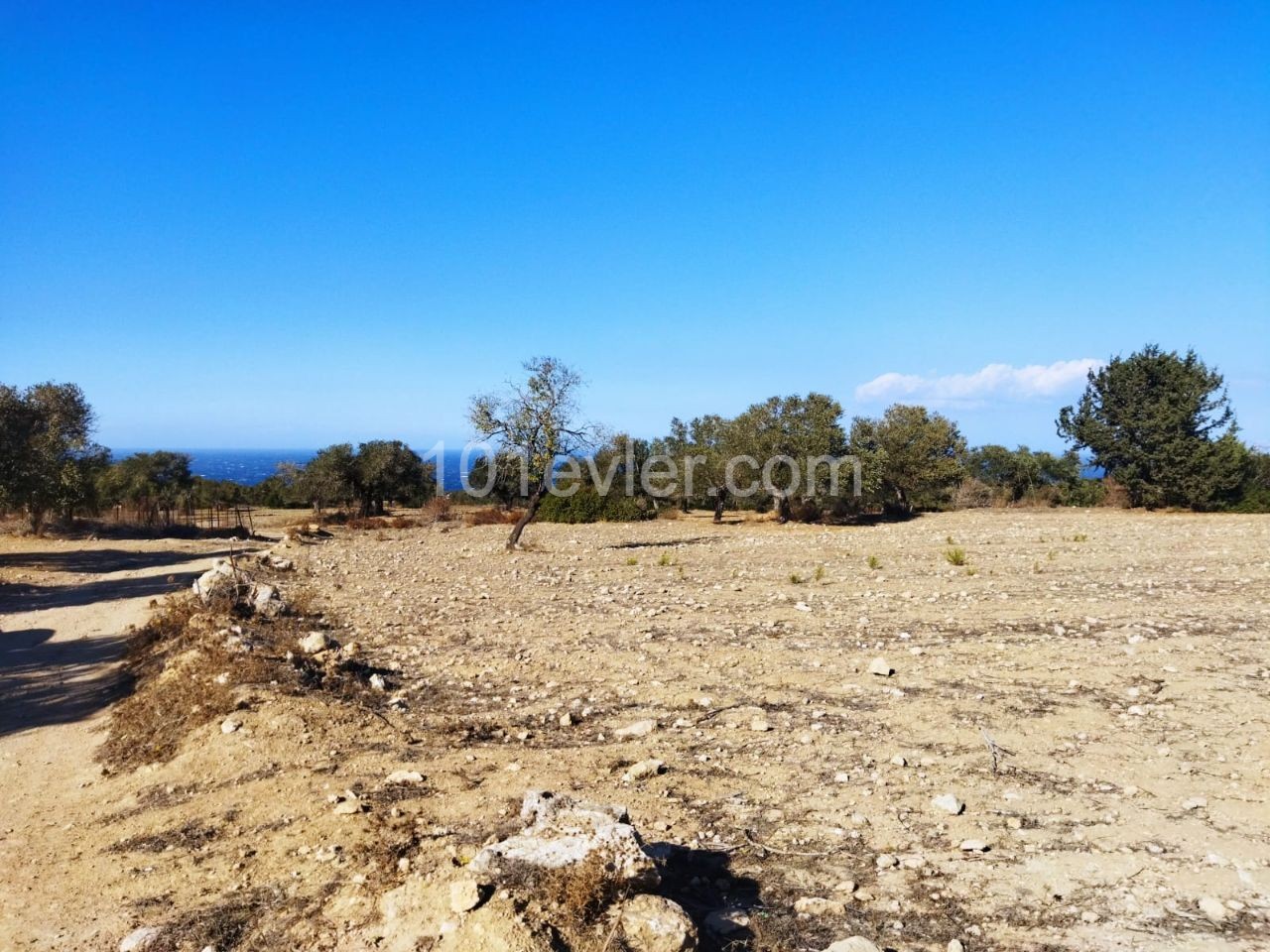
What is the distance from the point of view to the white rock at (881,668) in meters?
8.15

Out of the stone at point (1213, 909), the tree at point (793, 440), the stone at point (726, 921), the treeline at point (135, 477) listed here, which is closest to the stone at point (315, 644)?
the stone at point (726, 921)

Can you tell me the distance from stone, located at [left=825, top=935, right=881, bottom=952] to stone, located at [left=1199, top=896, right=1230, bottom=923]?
1.76 m

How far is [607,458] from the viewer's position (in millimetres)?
39469

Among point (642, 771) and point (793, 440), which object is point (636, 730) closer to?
point (642, 771)

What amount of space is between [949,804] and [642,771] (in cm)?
220

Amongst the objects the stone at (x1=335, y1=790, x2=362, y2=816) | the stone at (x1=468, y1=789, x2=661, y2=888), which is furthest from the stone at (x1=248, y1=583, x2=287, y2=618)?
the stone at (x1=468, y1=789, x2=661, y2=888)

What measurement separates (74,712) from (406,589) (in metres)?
6.73

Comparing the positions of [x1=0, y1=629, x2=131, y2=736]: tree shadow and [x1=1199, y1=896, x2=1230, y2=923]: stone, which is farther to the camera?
[x1=0, y1=629, x2=131, y2=736]: tree shadow

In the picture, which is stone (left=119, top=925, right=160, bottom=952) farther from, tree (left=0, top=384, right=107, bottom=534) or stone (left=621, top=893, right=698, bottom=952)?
tree (left=0, top=384, right=107, bottom=534)

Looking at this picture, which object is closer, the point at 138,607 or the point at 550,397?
the point at 138,607

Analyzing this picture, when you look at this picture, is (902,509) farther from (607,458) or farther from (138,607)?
(138,607)

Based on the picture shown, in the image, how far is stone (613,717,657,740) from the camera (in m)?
6.78

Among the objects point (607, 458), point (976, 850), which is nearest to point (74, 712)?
point (976, 850)

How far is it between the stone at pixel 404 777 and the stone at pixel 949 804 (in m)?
3.77
